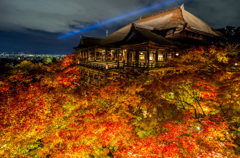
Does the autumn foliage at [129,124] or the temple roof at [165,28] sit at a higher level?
the temple roof at [165,28]

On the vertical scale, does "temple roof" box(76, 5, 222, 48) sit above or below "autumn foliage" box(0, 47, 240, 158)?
above

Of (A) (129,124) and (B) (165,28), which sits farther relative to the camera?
(B) (165,28)

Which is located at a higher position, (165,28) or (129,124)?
(165,28)

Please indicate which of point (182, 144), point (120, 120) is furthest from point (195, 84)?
point (120, 120)

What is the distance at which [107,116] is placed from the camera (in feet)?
35.9

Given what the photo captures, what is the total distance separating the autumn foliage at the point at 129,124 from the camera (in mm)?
8297

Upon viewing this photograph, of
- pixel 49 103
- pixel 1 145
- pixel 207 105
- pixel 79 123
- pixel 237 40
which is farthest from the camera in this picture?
pixel 237 40

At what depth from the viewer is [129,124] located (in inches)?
475

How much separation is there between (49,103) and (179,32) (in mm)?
25117

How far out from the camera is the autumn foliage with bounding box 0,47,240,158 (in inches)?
327

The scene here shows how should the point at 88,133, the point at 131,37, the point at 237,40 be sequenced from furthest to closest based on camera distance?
the point at 237,40 < the point at 131,37 < the point at 88,133

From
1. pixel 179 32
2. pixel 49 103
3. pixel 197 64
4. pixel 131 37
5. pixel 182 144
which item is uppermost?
pixel 179 32

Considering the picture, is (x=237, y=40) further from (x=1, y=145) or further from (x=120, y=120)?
(x=1, y=145)

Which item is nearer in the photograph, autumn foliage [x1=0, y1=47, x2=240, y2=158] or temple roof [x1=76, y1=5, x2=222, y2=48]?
autumn foliage [x1=0, y1=47, x2=240, y2=158]
